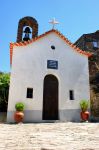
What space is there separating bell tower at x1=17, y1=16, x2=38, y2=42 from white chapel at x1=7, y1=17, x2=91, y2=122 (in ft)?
1.43

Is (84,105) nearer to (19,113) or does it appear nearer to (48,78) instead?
(48,78)

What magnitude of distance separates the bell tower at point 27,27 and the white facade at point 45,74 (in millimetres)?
1599

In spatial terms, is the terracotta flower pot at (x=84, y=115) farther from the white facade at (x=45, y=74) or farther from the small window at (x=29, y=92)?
the small window at (x=29, y=92)

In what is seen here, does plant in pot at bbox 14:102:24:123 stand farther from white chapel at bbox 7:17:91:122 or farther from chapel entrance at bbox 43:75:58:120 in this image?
chapel entrance at bbox 43:75:58:120

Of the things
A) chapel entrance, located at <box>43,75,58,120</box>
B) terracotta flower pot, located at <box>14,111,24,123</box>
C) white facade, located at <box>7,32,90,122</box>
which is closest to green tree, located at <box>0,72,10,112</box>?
white facade, located at <box>7,32,90,122</box>

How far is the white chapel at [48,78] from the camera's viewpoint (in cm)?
1350

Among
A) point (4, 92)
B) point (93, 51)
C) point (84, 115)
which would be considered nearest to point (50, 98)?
point (84, 115)

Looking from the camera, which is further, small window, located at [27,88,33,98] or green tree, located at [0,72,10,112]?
green tree, located at [0,72,10,112]

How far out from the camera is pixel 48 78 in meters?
14.6

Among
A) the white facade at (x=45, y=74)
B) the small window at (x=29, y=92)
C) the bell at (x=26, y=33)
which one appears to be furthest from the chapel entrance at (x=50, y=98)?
the bell at (x=26, y=33)

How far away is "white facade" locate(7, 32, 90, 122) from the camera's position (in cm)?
1342

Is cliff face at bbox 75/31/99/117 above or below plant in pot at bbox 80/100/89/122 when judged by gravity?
above

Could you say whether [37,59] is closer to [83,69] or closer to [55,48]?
[55,48]

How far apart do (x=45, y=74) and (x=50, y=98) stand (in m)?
1.67
